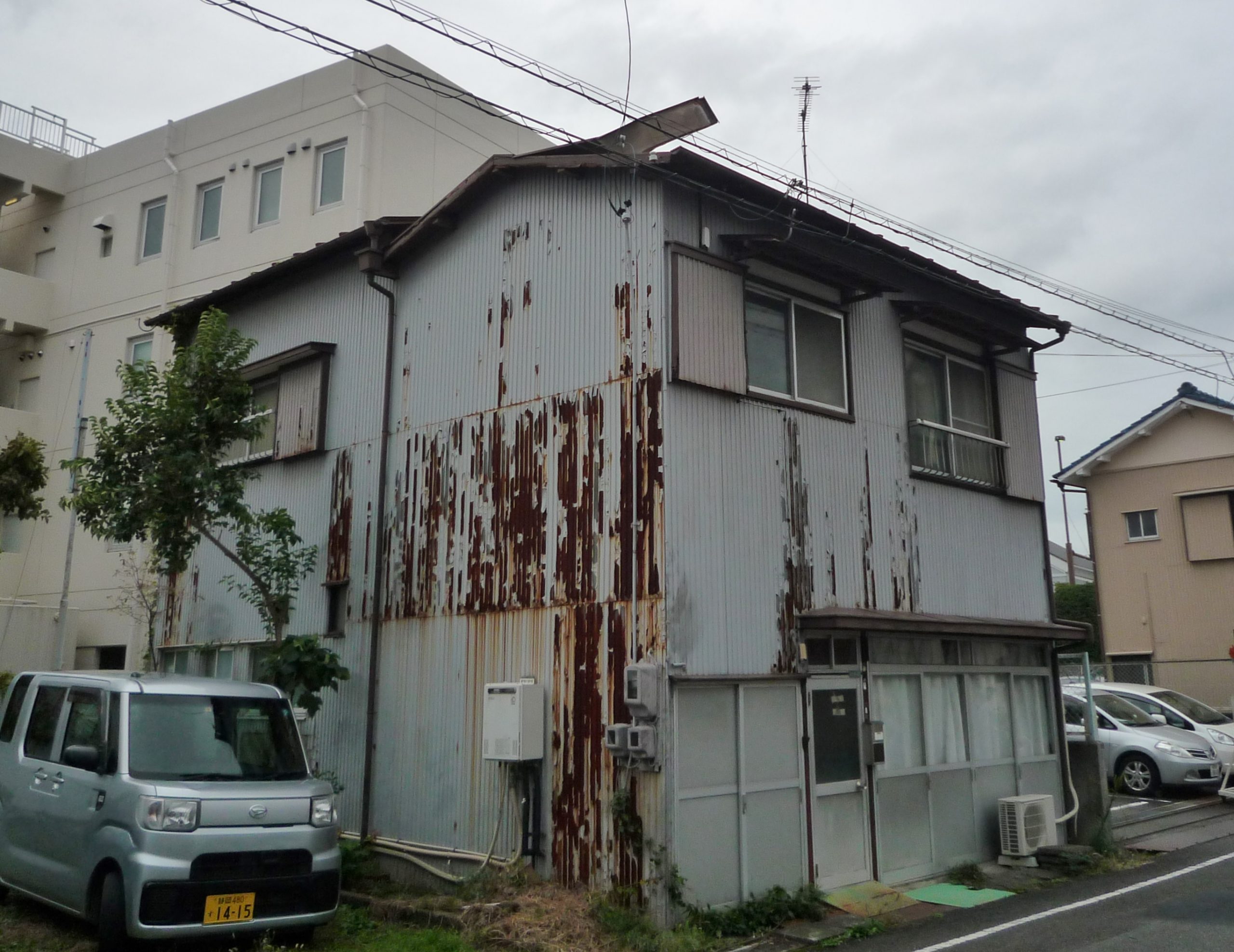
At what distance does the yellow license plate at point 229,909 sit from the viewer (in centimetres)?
763

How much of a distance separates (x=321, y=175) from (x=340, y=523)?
35.6 feet

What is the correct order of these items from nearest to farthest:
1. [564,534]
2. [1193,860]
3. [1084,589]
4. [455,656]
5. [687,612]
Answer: [687,612], [564,534], [455,656], [1193,860], [1084,589]

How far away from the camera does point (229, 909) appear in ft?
25.4

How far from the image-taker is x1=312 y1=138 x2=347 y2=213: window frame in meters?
20.7

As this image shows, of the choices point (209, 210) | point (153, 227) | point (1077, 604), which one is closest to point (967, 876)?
point (209, 210)

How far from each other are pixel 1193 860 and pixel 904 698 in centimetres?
372

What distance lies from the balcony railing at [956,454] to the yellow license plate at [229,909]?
26.6ft

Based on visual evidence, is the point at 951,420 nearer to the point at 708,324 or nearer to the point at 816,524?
the point at 816,524

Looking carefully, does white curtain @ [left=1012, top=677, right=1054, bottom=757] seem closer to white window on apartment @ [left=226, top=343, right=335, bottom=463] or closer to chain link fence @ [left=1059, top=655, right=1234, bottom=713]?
white window on apartment @ [left=226, top=343, right=335, bottom=463]

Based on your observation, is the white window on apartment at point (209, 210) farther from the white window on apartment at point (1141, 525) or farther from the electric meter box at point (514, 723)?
the white window on apartment at point (1141, 525)

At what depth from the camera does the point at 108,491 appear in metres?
11.6

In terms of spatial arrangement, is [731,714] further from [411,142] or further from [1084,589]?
[1084,589]

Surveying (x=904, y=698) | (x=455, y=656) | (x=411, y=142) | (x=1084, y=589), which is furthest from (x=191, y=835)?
(x=1084, y=589)

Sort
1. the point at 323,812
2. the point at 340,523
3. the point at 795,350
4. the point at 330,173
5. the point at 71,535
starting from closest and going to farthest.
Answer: the point at 323,812 → the point at 795,350 → the point at 340,523 → the point at 330,173 → the point at 71,535
